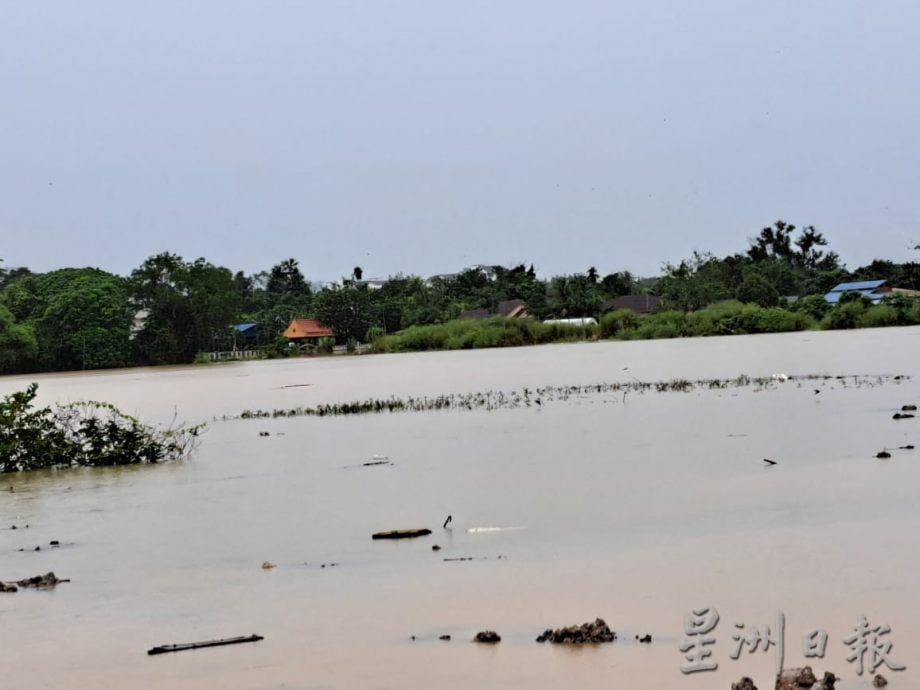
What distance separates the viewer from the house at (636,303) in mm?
82062

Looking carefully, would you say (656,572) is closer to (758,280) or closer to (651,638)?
(651,638)

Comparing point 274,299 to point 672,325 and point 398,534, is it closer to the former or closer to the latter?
point 672,325

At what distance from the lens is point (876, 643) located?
6305mm

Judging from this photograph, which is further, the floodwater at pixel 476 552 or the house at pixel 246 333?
the house at pixel 246 333

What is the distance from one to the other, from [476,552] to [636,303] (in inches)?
2984

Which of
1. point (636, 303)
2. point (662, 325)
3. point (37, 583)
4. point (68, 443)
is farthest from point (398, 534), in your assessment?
point (636, 303)

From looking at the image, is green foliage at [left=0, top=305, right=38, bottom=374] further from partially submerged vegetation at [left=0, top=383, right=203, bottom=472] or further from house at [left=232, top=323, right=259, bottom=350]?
partially submerged vegetation at [left=0, top=383, right=203, bottom=472]

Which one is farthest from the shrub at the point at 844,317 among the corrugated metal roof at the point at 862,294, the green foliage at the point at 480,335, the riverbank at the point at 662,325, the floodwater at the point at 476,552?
the floodwater at the point at 476,552

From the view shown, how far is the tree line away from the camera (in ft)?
227

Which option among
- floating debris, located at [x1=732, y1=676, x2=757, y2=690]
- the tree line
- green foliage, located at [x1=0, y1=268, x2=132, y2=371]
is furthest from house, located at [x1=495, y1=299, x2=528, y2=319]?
floating debris, located at [x1=732, y1=676, x2=757, y2=690]

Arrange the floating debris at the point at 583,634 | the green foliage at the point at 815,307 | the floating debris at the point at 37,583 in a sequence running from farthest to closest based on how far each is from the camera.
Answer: the green foliage at the point at 815,307 → the floating debris at the point at 37,583 → the floating debris at the point at 583,634

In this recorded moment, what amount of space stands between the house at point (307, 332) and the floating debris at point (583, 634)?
2903 inches

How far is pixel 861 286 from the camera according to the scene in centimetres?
8038

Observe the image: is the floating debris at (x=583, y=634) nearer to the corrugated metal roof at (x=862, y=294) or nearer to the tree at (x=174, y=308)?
the tree at (x=174, y=308)
